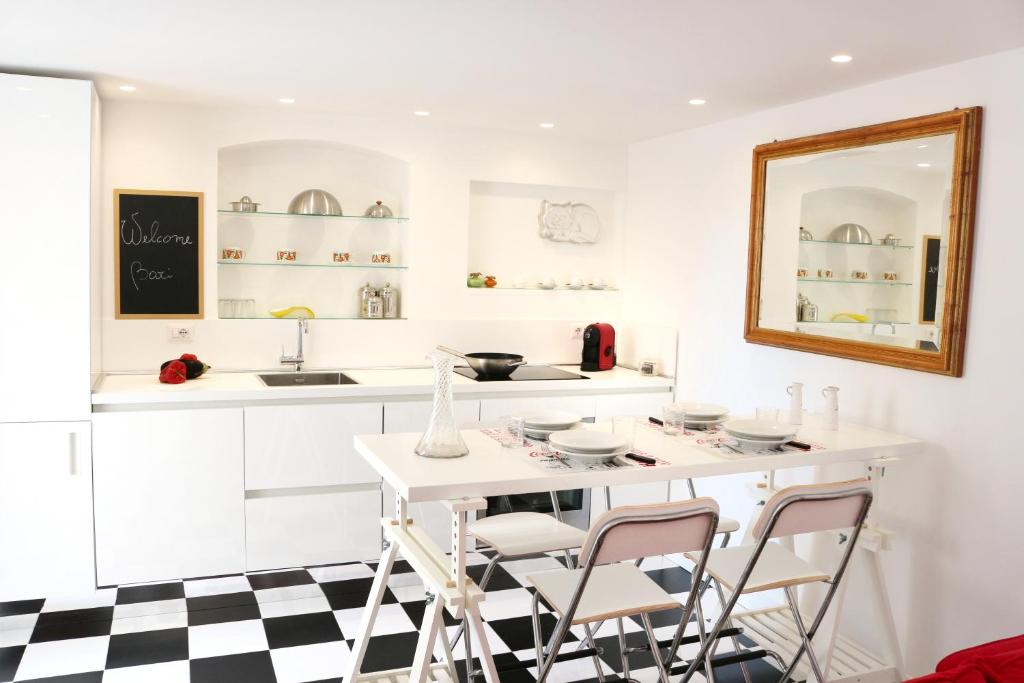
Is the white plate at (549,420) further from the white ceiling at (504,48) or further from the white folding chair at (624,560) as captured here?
the white ceiling at (504,48)

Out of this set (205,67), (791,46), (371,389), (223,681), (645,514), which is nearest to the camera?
(645,514)

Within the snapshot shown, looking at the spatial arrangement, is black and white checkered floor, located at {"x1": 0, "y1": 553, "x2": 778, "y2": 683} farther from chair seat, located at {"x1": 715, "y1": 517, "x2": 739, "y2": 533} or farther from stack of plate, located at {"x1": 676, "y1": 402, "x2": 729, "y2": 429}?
stack of plate, located at {"x1": 676, "y1": 402, "x2": 729, "y2": 429}

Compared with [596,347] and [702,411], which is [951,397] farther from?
[596,347]

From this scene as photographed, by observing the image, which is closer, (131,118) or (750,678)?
(750,678)

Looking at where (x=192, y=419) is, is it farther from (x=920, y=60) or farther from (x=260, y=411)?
(x=920, y=60)

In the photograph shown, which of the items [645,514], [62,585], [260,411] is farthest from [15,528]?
[645,514]

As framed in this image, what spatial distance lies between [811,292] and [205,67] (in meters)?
2.64

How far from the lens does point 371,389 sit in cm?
408

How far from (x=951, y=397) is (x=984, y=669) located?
136 centimetres

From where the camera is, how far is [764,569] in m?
2.78

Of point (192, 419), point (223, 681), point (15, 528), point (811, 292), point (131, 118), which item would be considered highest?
point (131, 118)

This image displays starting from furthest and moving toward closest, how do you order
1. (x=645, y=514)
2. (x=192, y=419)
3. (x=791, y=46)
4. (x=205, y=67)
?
(x=192, y=419) < (x=205, y=67) < (x=791, y=46) < (x=645, y=514)

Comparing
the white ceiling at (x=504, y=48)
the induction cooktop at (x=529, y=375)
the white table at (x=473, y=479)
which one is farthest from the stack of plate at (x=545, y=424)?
the induction cooktop at (x=529, y=375)

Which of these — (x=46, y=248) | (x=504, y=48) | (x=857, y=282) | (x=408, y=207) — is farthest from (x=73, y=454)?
(x=857, y=282)
